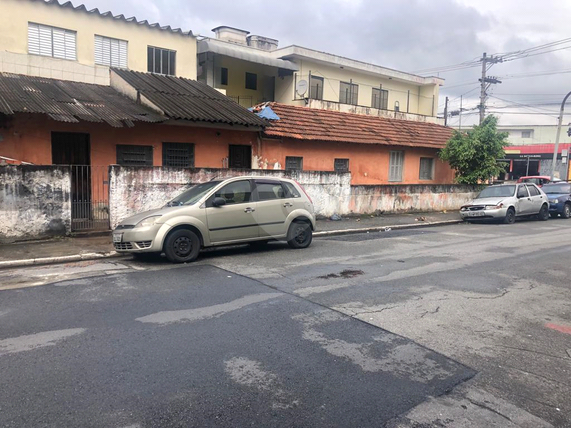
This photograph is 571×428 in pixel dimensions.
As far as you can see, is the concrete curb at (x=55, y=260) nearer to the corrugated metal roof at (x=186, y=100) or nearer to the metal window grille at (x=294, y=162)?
the corrugated metal roof at (x=186, y=100)

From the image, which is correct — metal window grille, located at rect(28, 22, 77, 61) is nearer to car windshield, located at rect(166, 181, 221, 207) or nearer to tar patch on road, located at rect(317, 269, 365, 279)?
car windshield, located at rect(166, 181, 221, 207)

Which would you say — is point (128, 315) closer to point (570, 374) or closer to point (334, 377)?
point (334, 377)

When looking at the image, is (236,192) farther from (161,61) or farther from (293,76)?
(293,76)

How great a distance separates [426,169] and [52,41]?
60.0 ft

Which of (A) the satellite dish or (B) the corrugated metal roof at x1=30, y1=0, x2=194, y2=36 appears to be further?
(A) the satellite dish

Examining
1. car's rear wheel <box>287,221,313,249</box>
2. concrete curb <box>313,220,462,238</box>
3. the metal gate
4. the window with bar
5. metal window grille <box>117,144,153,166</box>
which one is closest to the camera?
car's rear wheel <box>287,221,313,249</box>

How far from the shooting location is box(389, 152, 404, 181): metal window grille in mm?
22562

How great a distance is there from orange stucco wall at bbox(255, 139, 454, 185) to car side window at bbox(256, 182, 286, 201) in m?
7.25

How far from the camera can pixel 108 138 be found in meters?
14.3

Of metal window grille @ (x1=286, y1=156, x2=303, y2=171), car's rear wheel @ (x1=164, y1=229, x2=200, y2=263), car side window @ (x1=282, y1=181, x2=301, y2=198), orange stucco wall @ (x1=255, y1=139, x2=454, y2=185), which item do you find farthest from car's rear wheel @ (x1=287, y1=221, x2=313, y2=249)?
metal window grille @ (x1=286, y1=156, x2=303, y2=171)

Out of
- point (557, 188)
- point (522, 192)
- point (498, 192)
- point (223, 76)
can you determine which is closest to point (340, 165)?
point (498, 192)

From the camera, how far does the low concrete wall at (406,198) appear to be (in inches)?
688

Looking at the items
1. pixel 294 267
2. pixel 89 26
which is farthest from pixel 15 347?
→ pixel 89 26

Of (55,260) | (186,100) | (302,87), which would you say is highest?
(302,87)
